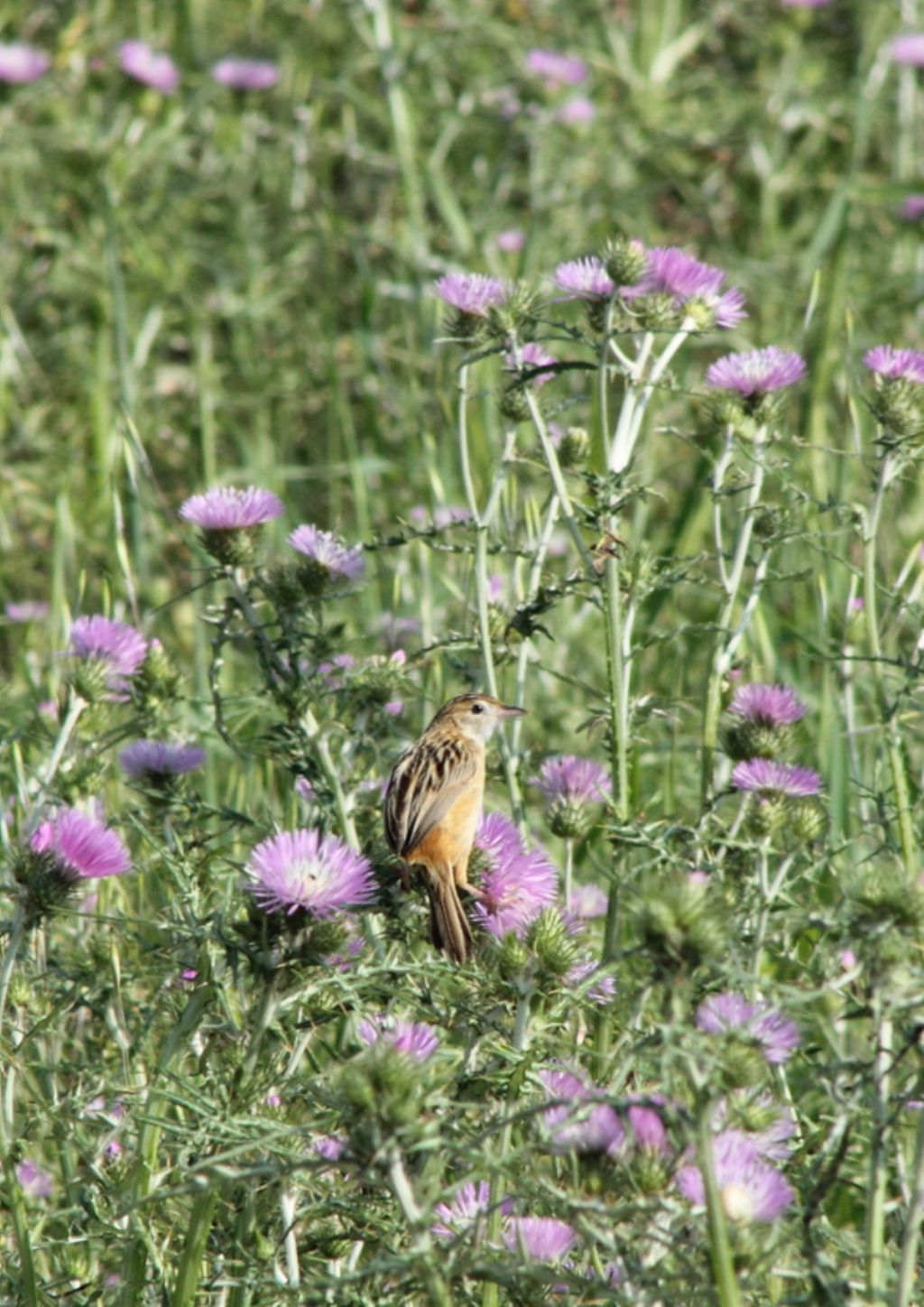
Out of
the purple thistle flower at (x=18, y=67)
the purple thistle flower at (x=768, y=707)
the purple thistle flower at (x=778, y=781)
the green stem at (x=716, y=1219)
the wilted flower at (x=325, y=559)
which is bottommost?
the green stem at (x=716, y=1219)

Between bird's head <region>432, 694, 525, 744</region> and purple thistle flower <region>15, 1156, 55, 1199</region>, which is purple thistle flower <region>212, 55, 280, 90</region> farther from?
purple thistle flower <region>15, 1156, 55, 1199</region>

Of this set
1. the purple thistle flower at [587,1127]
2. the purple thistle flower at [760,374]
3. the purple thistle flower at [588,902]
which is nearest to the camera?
the purple thistle flower at [587,1127]

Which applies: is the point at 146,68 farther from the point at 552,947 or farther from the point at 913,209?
the point at 552,947

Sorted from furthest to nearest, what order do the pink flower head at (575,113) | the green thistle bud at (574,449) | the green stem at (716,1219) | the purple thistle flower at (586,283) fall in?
the pink flower head at (575,113), the green thistle bud at (574,449), the purple thistle flower at (586,283), the green stem at (716,1219)

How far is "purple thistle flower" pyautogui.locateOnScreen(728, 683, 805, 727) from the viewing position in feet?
9.43

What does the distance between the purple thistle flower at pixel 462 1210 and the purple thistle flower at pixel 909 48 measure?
5841 mm

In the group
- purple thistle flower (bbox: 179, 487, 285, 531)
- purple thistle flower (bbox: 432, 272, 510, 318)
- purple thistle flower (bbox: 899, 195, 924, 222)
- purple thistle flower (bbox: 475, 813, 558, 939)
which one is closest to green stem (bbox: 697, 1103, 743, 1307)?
purple thistle flower (bbox: 475, 813, 558, 939)

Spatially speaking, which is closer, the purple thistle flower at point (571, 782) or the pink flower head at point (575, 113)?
the purple thistle flower at point (571, 782)

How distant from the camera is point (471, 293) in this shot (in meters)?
3.13

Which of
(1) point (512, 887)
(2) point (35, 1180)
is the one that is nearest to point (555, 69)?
(1) point (512, 887)

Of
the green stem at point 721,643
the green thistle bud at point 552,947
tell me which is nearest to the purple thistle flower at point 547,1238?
the green thistle bud at point 552,947

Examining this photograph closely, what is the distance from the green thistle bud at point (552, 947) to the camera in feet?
7.45

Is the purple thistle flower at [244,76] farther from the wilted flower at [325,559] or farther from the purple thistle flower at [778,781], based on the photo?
the purple thistle flower at [778,781]

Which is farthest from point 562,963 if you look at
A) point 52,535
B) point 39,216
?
point 39,216
